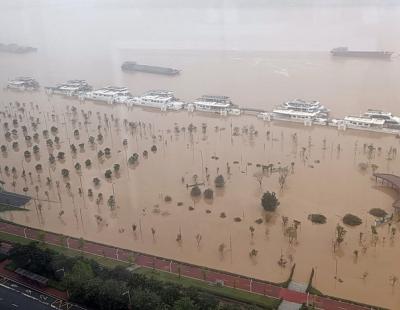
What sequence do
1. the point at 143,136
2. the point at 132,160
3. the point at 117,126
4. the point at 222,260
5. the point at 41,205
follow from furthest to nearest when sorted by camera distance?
the point at 117,126, the point at 143,136, the point at 132,160, the point at 41,205, the point at 222,260

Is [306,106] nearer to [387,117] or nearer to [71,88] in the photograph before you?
[387,117]

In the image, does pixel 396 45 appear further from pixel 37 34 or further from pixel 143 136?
pixel 37 34

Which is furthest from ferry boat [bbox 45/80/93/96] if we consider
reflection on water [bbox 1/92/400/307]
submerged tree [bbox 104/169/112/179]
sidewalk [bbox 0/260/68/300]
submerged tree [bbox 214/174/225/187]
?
sidewalk [bbox 0/260/68/300]

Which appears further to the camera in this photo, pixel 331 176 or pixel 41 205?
pixel 331 176

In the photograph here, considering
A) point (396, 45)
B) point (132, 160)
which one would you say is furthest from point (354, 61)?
point (132, 160)

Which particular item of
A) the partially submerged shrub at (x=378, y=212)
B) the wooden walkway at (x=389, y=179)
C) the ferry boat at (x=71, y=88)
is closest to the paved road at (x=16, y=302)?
the partially submerged shrub at (x=378, y=212)
